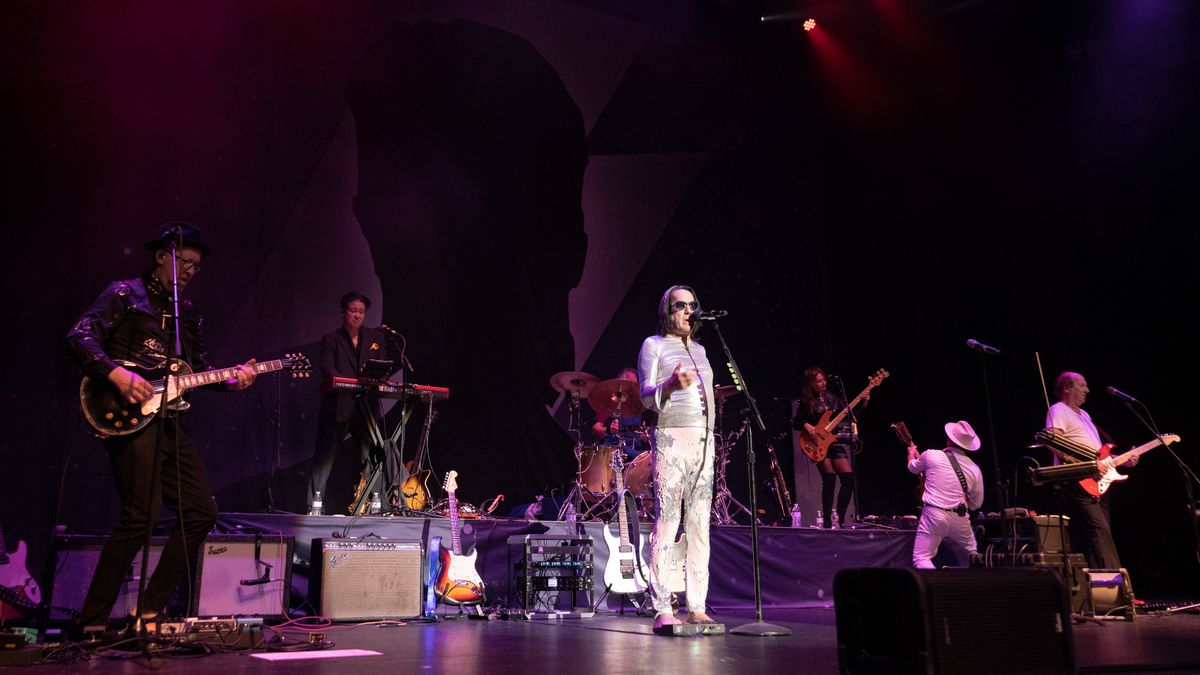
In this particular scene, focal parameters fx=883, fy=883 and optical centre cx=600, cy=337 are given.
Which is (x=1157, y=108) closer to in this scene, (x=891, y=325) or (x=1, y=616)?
(x=891, y=325)

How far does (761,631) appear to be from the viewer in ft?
17.5

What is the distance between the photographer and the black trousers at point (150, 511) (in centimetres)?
439

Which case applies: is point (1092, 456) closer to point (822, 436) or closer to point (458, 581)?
point (822, 436)

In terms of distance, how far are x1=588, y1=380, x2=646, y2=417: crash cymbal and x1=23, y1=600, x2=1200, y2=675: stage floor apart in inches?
118

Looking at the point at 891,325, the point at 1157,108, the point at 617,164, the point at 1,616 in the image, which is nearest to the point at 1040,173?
the point at 1157,108

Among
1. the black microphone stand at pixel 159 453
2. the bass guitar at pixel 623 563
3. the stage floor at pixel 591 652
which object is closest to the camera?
the stage floor at pixel 591 652

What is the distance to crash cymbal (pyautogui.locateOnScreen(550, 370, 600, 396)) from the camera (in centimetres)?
912

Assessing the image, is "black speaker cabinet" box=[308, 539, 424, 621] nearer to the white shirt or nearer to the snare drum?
the snare drum

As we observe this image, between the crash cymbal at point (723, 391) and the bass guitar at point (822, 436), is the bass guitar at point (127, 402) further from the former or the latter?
the bass guitar at point (822, 436)

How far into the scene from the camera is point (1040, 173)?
11555 millimetres

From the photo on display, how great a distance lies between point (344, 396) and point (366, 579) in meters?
2.42

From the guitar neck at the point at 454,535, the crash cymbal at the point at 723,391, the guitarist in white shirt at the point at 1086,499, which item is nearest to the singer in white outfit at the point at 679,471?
the guitar neck at the point at 454,535

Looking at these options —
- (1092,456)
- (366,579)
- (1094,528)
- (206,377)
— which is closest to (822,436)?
(1094,528)

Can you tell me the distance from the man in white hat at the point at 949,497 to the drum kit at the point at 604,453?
269cm
